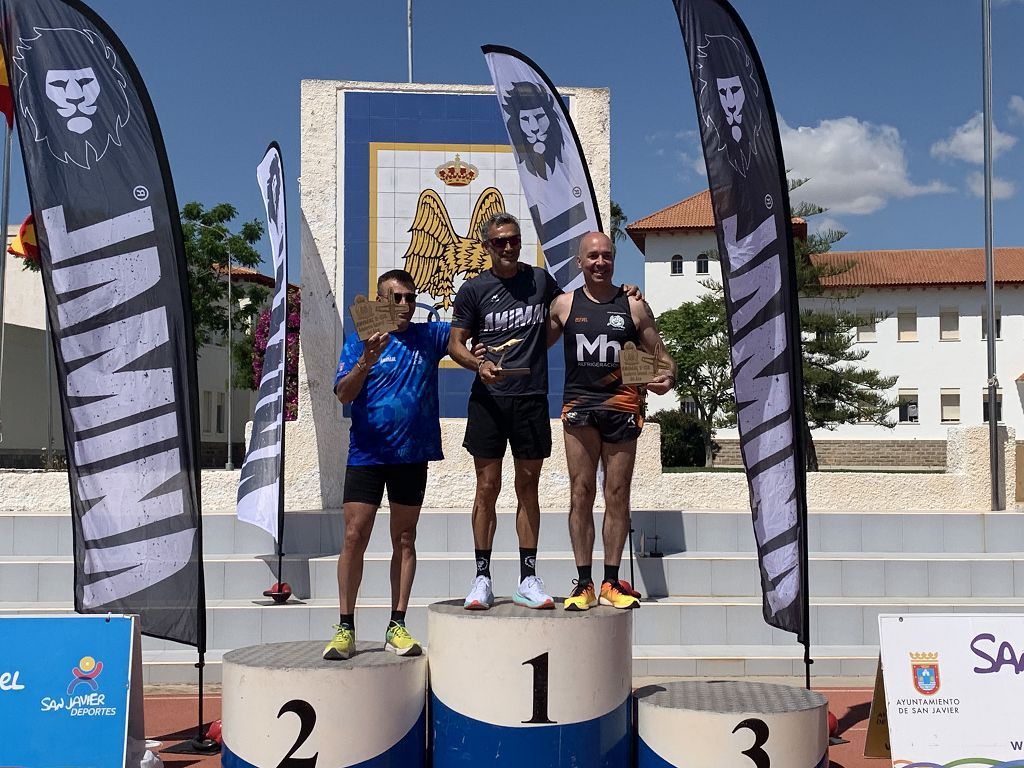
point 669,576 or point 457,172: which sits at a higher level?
point 457,172

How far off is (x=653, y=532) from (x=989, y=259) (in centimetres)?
470

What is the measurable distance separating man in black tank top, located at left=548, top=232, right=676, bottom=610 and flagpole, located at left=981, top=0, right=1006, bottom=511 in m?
6.54

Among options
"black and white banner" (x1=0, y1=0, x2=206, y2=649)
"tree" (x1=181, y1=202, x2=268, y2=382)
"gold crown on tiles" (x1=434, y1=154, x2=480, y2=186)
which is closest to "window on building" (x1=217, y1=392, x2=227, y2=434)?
"tree" (x1=181, y1=202, x2=268, y2=382)

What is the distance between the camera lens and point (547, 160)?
830 centimetres

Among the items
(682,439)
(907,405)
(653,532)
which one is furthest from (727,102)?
(907,405)

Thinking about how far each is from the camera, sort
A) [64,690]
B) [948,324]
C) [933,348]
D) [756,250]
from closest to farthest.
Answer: [64,690] < [756,250] < [933,348] < [948,324]

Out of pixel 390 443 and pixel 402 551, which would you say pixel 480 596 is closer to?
pixel 402 551

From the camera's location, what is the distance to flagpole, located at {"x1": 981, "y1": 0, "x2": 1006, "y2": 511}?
10094mm

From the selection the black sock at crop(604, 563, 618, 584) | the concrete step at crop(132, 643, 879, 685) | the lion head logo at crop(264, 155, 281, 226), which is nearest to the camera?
the black sock at crop(604, 563, 618, 584)

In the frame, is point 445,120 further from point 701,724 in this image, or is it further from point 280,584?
point 701,724

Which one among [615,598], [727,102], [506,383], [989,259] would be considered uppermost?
[727,102]

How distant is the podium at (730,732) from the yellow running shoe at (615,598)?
43 cm

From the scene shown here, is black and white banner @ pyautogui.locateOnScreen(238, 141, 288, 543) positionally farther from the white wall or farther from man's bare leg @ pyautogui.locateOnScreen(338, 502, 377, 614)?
the white wall

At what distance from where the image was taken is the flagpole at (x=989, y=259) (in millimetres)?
10094
